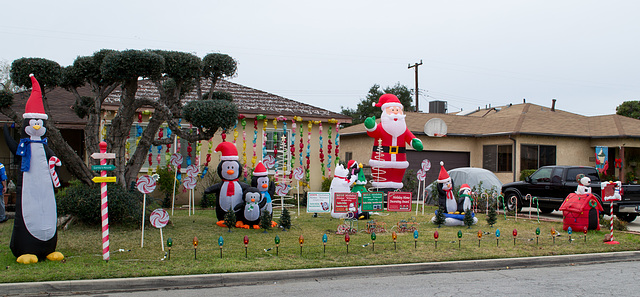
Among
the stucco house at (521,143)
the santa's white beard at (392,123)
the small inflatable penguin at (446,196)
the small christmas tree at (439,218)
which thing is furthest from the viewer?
the stucco house at (521,143)

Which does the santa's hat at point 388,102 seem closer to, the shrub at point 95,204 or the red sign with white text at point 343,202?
the red sign with white text at point 343,202

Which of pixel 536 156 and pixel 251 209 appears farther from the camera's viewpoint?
pixel 536 156

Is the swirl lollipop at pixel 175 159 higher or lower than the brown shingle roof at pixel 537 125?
lower

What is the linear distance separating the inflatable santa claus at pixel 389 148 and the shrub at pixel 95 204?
697 cm

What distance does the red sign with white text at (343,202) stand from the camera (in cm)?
1179

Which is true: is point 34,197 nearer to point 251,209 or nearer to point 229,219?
point 229,219

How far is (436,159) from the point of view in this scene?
24156 mm

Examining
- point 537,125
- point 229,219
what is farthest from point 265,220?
point 537,125

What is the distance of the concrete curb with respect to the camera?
664cm

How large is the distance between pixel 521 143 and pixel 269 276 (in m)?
18.5

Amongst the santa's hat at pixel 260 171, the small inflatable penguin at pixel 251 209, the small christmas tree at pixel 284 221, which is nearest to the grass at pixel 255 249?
the small christmas tree at pixel 284 221

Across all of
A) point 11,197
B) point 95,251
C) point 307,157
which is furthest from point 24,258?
point 307,157

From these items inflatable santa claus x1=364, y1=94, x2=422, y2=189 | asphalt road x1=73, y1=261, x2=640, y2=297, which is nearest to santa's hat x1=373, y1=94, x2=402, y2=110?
inflatable santa claus x1=364, y1=94, x2=422, y2=189

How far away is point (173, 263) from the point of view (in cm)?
786
